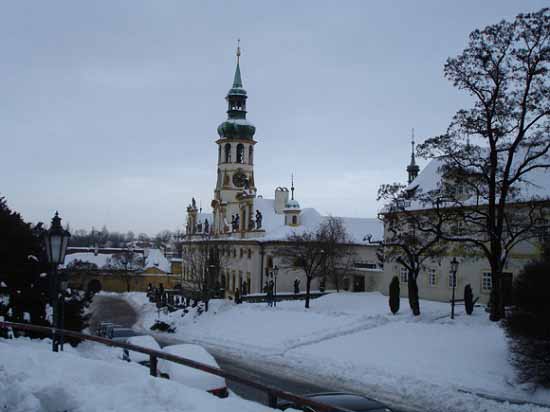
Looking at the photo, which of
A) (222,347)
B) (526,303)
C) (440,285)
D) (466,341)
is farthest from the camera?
(440,285)

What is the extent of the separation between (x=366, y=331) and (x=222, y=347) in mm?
7385

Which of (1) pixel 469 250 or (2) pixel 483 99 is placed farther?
(1) pixel 469 250

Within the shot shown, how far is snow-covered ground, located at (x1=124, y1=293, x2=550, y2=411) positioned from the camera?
58.2 ft

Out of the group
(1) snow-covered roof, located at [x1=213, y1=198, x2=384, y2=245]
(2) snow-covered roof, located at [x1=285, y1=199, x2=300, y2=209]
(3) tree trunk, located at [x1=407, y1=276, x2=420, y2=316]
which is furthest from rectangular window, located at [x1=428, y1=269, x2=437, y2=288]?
(2) snow-covered roof, located at [x1=285, y1=199, x2=300, y2=209]

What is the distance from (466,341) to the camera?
2297cm

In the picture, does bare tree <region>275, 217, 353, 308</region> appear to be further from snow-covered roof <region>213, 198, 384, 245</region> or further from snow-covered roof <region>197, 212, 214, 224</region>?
snow-covered roof <region>197, 212, 214, 224</region>

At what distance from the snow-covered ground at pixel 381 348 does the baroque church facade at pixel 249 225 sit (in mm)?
14981

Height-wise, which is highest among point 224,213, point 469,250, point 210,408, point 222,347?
point 224,213

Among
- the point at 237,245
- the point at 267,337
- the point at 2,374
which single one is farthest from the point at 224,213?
the point at 2,374

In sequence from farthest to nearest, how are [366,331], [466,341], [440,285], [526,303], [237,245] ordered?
[237,245]
[440,285]
[366,331]
[466,341]
[526,303]

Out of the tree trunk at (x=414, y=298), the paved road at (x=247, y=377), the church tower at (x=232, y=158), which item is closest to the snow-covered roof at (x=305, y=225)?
the church tower at (x=232, y=158)

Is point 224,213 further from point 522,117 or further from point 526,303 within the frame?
point 526,303

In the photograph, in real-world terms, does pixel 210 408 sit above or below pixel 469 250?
below

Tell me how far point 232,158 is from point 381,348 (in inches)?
1819
